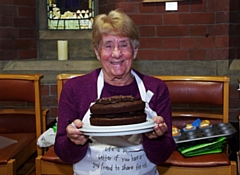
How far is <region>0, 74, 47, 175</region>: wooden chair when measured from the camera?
2.01 meters

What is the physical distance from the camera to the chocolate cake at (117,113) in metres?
1.26

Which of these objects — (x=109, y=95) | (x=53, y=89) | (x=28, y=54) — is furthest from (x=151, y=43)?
(x=109, y=95)

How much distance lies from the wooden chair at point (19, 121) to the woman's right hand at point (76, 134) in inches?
30.6

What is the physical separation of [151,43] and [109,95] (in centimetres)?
153

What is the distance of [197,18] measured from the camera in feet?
9.48

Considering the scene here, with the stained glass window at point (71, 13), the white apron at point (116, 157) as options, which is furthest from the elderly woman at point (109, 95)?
the stained glass window at point (71, 13)

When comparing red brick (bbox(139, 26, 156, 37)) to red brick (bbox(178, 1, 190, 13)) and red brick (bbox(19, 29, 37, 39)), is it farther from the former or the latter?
red brick (bbox(19, 29, 37, 39))

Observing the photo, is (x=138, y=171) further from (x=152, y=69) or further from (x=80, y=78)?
(x=152, y=69)

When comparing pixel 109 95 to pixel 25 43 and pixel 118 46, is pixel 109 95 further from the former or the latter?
pixel 25 43

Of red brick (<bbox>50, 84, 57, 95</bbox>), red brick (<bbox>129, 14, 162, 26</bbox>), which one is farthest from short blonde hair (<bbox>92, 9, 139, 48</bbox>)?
red brick (<bbox>50, 84, 57, 95</bbox>)

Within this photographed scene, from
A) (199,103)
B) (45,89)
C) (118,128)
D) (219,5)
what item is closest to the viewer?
(118,128)

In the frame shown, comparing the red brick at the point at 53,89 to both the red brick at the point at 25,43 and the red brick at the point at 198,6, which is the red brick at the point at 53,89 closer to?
the red brick at the point at 25,43

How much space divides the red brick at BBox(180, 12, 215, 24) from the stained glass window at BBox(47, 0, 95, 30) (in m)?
0.89

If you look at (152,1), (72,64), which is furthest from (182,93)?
(72,64)
